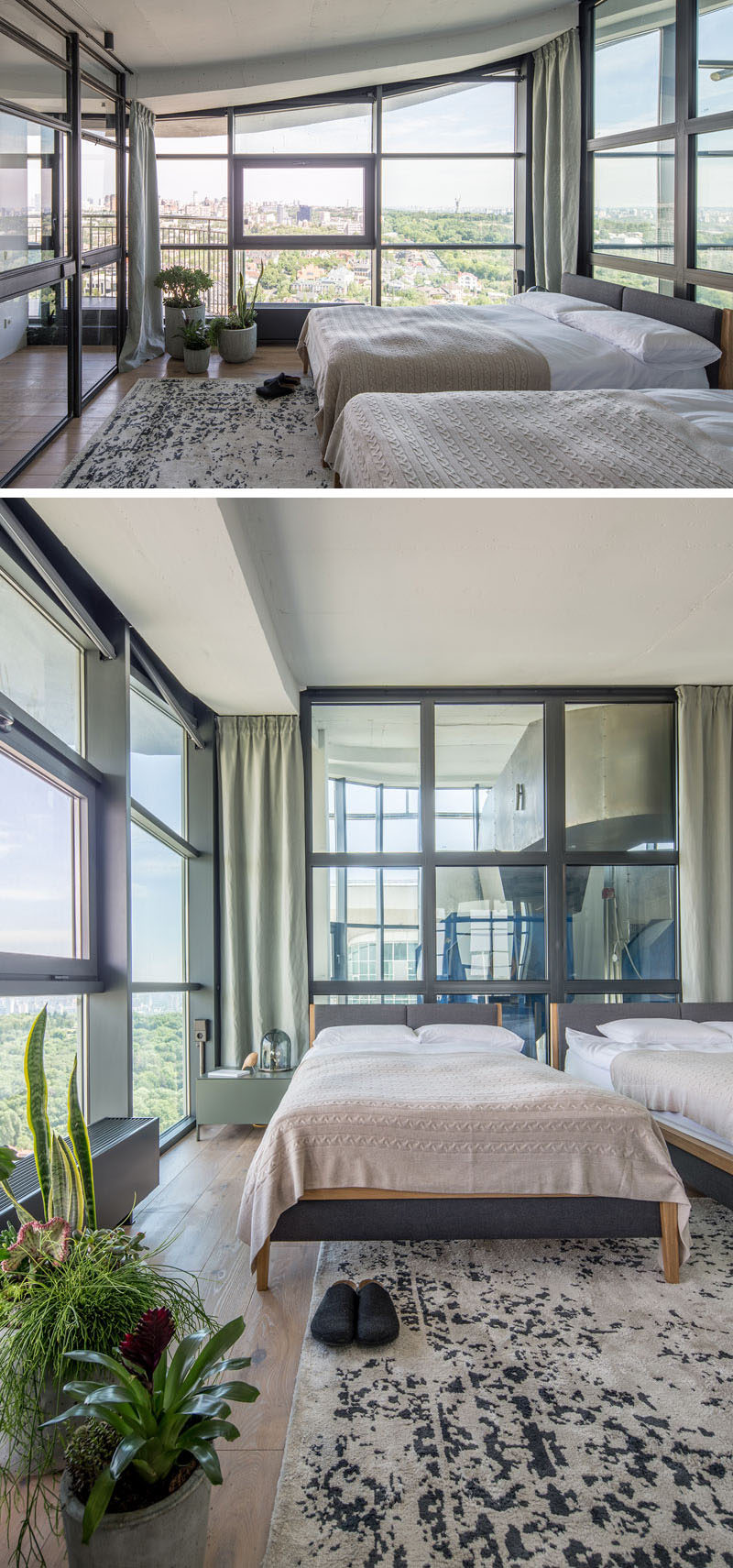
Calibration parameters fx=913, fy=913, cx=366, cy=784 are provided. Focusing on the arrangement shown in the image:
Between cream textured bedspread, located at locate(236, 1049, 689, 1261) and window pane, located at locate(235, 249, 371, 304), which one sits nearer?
cream textured bedspread, located at locate(236, 1049, 689, 1261)

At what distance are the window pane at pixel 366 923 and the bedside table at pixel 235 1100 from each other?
896 mm

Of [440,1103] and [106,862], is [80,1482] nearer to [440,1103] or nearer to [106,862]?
[440,1103]

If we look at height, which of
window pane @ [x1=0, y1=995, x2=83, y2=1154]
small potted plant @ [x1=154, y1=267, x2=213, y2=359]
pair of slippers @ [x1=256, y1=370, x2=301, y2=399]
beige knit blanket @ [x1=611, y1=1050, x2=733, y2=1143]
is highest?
small potted plant @ [x1=154, y1=267, x2=213, y2=359]

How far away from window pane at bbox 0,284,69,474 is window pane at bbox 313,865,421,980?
274 centimetres

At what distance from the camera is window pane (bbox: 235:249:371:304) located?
655 cm

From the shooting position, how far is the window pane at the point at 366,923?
205 inches

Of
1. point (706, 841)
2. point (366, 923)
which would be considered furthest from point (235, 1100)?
point (706, 841)

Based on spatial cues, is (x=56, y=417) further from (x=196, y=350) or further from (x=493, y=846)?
(x=493, y=846)

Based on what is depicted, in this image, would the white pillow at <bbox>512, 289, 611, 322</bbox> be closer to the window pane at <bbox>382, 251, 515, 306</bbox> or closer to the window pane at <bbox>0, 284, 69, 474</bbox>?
the window pane at <bbox>382, 251, 515, 306</bbox>

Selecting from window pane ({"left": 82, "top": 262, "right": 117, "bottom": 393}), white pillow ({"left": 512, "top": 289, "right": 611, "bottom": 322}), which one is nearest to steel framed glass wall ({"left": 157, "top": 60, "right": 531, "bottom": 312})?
window pane ({"left": 82, "top": 262, "right": 117, "bottom": 393})

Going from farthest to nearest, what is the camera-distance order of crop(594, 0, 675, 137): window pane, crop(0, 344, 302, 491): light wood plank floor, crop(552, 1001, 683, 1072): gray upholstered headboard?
crop(552, 1001, 683, 1072): gray upholstered headboard < crop(594, 0, 675, 137): window pane < crop(0, 344, 302, 491): light wood plank floor

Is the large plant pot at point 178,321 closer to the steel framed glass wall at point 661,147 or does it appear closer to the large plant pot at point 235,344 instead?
the large plant pot at point 235,344

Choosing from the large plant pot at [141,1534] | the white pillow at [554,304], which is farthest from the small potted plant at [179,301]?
the large plant pot at [141,1534]

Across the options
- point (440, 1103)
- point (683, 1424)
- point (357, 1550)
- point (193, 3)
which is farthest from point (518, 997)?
point (193, 3)
